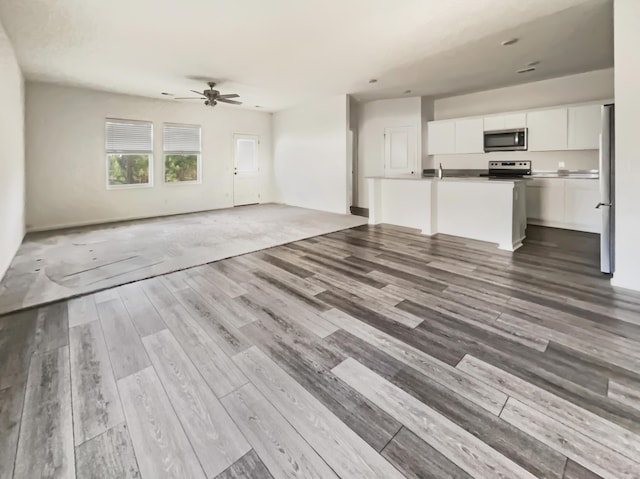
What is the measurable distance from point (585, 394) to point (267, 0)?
4062mm

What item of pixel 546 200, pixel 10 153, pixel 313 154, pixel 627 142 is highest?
pixel 313 154

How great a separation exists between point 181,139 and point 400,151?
5546mm

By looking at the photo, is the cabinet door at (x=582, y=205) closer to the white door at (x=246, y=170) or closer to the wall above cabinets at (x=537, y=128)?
the wall above cabinets at (x=537, y=128)

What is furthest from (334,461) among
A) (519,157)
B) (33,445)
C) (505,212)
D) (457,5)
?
(519,157)

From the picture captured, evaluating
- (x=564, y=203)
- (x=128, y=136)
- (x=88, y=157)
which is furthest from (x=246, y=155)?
(x=564, y=203)

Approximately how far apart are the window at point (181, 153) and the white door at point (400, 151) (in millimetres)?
4972

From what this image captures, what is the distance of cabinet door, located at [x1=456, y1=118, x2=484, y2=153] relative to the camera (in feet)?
22.5

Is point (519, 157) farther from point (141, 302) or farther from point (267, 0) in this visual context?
point (141, 302)

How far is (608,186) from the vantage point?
3.46 meters

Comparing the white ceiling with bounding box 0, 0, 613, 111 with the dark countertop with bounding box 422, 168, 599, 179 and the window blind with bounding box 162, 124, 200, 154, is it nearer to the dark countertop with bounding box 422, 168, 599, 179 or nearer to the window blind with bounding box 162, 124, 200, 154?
the window blind with bounding box 162, 124, 200, 154

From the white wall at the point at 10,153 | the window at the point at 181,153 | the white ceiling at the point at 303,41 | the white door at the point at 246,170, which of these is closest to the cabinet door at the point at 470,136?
the white ceiling at the point at 303,41

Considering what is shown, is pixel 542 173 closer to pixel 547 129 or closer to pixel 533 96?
pixel 547 129

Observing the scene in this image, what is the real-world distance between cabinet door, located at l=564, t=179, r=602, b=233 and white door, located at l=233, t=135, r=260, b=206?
7.65 m

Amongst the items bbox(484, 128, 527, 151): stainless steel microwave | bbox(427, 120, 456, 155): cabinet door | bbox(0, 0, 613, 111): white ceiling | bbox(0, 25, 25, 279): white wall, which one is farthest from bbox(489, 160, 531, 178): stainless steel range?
bbox(0, 25, 25, 279): white wall
